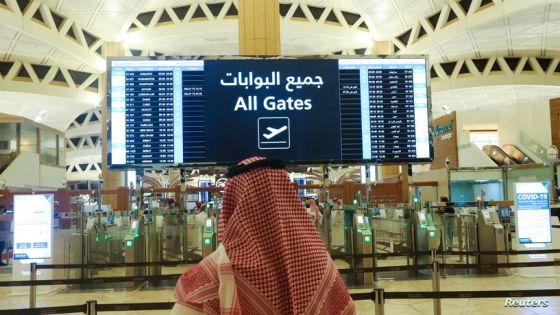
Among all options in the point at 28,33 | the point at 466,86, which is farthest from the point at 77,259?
the point at 466,86

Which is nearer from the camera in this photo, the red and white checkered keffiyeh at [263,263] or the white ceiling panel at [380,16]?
the red and white checkered keffiyeh at [263,263]

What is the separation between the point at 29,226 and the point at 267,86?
19.6 ft

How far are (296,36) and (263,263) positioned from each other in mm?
25872

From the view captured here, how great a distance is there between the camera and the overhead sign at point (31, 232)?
8453 mm

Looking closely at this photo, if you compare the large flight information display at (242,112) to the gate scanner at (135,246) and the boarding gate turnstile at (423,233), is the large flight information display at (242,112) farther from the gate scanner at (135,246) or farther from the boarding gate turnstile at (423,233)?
the boarding gate turnstile at (423,233)

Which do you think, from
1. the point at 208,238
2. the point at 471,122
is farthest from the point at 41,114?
→ the point at 208,238

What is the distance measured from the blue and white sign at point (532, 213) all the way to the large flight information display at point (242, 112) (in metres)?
5.66

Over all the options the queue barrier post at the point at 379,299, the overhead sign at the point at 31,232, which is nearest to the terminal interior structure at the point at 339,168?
the queue barrier post at the point at 379,299

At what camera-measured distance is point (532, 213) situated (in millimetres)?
9242

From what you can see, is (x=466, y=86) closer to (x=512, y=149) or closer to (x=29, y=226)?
(x=512, y=149)

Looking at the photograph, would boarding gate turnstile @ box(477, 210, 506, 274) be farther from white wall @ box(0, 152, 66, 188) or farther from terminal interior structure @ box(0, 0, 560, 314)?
white wall @ box(0, 152, 66, 188)

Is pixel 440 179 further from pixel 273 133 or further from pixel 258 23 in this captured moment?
pixel 273 133

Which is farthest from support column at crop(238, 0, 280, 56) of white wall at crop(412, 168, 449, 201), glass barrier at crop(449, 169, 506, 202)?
glass barrier at crop(449, 169, 506, 202)

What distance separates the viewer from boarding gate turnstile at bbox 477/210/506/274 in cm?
955
